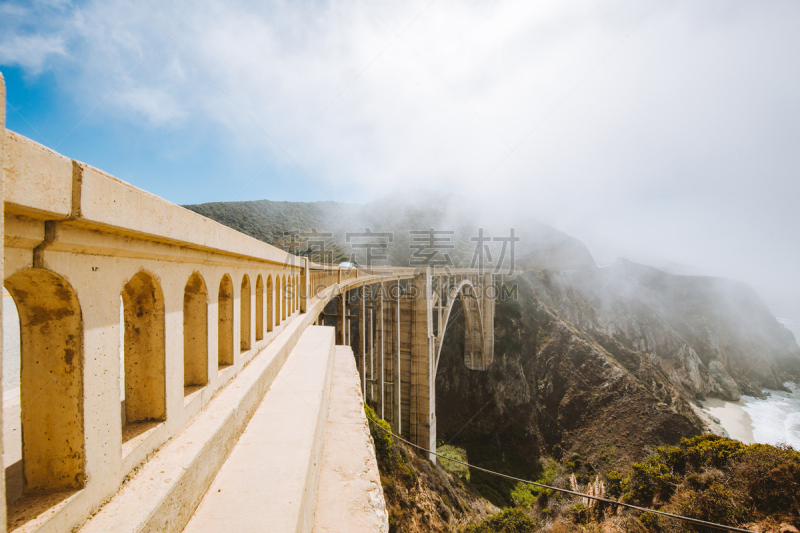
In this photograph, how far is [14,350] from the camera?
12.5ft

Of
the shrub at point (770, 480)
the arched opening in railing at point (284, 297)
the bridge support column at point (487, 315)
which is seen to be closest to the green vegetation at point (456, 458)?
the bridge support column at point (487, 315)

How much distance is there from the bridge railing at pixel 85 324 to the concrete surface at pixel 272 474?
1.69ft

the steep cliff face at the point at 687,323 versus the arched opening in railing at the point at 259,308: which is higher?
the arched opening in railing at the point at 259,308

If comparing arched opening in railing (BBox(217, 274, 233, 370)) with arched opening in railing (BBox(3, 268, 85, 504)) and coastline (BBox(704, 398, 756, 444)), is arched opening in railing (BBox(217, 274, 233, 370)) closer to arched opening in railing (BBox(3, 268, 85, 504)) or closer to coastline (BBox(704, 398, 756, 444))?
arched opening in railing (BBox(3, 268, 85, 504))

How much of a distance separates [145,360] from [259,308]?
8.38ft

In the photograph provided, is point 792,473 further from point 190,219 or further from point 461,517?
point 190,219

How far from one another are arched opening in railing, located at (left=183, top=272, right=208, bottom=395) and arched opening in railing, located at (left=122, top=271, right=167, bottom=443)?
63 cm

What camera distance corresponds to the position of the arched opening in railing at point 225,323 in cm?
340

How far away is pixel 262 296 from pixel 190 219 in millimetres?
2432

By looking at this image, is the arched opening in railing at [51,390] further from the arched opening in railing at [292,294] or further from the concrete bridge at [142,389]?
the arched opening in railing at [292,294]

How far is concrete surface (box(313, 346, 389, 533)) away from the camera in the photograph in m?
2.73

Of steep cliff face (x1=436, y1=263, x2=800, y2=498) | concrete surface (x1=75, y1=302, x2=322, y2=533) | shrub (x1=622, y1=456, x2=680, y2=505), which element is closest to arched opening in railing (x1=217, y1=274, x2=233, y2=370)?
concrete surface (x1=75, y1=302, x2=322, y2=533)

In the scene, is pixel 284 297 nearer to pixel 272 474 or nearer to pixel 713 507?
pixel 272 474

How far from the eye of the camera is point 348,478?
10.8 ft
